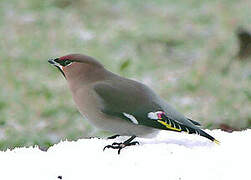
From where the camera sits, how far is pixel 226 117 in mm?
6914

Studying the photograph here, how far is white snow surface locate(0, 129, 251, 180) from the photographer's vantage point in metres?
3.28

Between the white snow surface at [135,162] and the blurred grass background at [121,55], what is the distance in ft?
7.90

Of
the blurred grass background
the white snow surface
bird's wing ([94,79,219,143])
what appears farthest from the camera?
the blurred grass background

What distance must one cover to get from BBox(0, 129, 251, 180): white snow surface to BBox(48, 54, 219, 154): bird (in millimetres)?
98

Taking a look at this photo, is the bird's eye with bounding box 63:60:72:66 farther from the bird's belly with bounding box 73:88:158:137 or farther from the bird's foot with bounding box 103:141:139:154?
the bird's foot with bounding box 103:141:139:154

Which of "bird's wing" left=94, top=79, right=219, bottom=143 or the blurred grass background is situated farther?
the blurred grass background

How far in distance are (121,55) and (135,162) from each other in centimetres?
582

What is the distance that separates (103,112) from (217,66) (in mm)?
5325

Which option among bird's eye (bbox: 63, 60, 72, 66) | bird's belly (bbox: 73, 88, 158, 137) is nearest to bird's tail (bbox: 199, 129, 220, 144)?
bird's belly (bbox: 73, 88, 158, 137)

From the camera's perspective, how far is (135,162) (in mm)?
3400

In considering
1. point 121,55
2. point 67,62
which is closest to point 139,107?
point 67,62

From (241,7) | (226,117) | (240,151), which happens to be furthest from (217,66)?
(240,151)

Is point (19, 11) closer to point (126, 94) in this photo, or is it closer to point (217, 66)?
point (217, 66)

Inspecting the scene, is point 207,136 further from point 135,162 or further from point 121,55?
point 121,55
